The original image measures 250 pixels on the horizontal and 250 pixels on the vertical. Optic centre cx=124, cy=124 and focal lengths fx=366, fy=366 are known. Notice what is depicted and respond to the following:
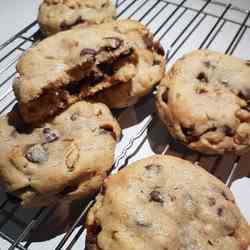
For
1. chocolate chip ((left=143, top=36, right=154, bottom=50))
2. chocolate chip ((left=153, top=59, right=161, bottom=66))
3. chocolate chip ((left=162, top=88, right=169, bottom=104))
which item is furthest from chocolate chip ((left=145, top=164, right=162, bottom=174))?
chocolate chip ((left=143, top=36, right=154, bottom=50))

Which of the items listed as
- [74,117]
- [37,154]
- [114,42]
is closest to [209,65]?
[114,42]

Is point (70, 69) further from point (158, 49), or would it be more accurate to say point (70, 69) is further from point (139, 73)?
point (158, 49)

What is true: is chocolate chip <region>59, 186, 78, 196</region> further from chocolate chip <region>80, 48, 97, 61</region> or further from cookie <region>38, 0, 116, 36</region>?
cookie <region>38, 0, 116, 36</region>

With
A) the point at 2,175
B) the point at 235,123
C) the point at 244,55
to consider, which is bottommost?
the point at 244,55

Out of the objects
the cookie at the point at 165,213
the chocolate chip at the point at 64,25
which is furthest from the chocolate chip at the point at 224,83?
the chocolate chip at the point at 64,25

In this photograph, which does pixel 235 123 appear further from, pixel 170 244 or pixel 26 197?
pixel 26 197

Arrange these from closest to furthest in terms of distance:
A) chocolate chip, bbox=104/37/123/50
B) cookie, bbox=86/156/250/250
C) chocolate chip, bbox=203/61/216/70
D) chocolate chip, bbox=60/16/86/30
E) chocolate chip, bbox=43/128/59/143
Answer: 1. cookie, bbox=86/156/250/250
2. chocolate chip, bbox=43/128/59/143
3. chocolate chip, bbox=104/37/123/50
4. chocolate chip, bbox=203/61/216/70
5. chocolate chip, bbox=60/16/86/30

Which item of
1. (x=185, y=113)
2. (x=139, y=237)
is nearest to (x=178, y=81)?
(x=185, y=113)
